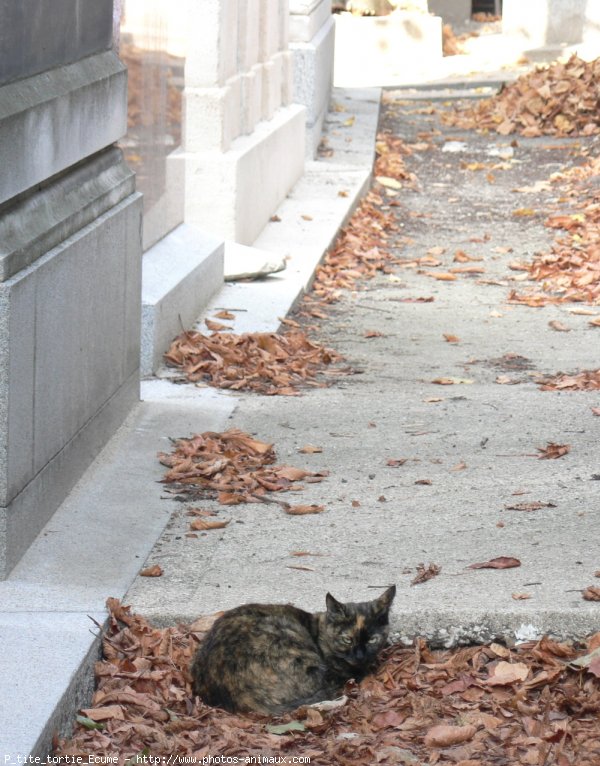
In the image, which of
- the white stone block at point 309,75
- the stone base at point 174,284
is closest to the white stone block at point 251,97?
the stone base at point 174,284

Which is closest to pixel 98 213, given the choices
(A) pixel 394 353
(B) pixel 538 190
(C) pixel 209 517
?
(C) pixel 209 517

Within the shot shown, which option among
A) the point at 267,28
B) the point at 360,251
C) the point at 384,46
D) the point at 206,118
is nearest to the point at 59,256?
the point at 206,118

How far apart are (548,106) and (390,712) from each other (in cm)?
1580

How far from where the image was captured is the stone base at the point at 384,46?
929 inches

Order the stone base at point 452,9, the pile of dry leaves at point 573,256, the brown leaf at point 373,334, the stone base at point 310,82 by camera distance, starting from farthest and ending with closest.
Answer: the stone base at point 452,9 → the stone base at point 310,82 → the pile of dry leaves at point 573,256 → the brown leaf at point 373,334

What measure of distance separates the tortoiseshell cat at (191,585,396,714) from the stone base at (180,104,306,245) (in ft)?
18.9

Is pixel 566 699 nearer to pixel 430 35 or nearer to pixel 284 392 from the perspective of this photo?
pixel 284 392

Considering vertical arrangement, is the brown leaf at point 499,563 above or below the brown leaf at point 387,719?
above

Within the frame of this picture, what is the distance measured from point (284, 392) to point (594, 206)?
24.5ft

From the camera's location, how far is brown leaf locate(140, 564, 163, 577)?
4.36m

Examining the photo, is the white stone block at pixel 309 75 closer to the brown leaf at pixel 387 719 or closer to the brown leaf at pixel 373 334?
the brown leaf at pixel 373 334

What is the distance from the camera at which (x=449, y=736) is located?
3480mm

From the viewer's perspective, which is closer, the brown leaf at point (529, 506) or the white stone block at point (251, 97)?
the brown leaf at point (529, 506)

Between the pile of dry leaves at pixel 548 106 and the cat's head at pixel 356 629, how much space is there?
49.3 feet
